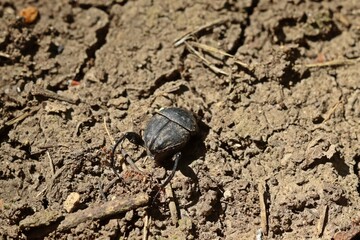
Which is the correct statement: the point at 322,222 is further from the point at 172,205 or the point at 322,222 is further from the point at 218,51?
the point at 218,51

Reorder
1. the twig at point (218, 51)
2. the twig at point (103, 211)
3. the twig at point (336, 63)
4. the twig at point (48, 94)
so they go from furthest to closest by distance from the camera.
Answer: the twig at point (336, 63), the twig at point (218, 51), the twig at point (48, 94), the twig at point (103, 211)

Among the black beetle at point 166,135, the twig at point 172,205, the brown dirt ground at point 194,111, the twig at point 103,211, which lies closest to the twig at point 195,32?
the brown dirt ground at point 194,111

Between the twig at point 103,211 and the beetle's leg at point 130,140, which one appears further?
the beetle's leg at point 130,140

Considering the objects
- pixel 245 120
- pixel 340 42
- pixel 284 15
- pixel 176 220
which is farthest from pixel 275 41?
pixel 176 220

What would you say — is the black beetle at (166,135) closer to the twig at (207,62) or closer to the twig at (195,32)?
the twig at (207,62)

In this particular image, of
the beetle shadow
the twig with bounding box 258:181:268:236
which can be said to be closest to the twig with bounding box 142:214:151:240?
the beetle shadow

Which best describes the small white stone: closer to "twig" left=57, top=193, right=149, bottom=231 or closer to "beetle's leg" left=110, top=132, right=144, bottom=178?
"twig" left=57, top=193, right=149, bottom=231

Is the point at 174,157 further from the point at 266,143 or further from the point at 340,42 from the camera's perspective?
the point at 340,42
